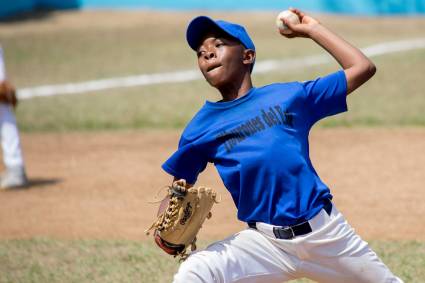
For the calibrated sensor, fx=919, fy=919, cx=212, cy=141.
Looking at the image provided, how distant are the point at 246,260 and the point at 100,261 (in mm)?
2563

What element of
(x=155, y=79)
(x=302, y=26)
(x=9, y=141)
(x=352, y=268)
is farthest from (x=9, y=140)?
(x=155, y=79)

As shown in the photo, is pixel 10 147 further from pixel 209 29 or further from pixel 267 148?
pixel 267 148

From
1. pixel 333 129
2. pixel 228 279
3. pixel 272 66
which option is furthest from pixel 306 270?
pixel 272 66

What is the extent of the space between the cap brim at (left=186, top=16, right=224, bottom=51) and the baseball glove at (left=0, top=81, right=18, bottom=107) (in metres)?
5.03

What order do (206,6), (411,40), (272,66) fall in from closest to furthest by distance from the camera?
(272,66)
(411,40)
(206,6)

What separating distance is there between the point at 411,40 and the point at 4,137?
12.8 metres

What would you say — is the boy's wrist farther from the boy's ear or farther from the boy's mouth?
the boy's mouth

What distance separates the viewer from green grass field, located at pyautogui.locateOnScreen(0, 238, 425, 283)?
6.16 meters

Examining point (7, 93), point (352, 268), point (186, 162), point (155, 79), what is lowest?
point (155, 79)

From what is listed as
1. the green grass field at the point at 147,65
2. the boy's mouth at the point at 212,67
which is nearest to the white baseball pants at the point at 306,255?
the boy's mouth at the point at 212,67

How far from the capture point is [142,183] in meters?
9.52

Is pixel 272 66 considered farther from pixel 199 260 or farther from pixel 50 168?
pixel 199 260

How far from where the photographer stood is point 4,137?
945 centimetres

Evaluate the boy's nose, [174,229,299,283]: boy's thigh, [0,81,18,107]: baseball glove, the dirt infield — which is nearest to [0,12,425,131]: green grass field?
the dirt infield
